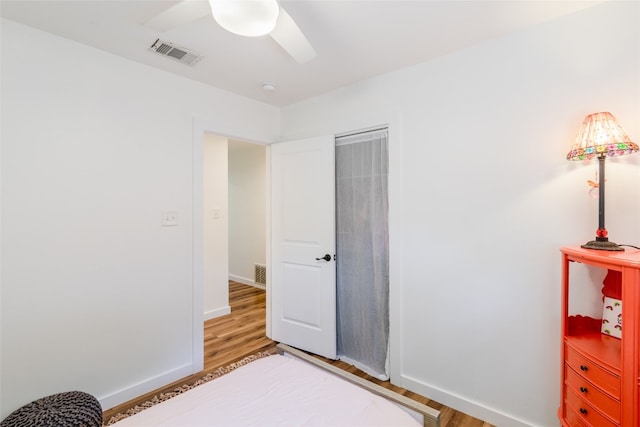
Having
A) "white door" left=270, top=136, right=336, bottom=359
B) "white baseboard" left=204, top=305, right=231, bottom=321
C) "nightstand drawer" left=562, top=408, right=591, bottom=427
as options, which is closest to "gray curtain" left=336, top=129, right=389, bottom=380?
"white door" left=270, top=136, right=336, bottom=359

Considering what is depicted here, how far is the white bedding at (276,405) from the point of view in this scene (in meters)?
1.10

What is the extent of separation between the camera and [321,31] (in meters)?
1.73

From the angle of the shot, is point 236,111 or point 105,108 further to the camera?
point 236,111

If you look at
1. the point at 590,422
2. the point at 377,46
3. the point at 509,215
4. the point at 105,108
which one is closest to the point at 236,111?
the point at 105,108

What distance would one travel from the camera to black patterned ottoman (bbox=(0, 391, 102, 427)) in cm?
138

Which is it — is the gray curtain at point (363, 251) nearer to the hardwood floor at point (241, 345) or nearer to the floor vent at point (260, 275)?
the hardwood floor at point (241, 345)

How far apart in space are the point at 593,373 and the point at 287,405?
1.28m

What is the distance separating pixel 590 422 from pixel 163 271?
2.57 m

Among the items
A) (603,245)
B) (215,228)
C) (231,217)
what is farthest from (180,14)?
(231,217)

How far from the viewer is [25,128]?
170cm

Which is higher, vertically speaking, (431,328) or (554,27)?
(554,27)

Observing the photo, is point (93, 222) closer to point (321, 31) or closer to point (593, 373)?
point (321, 31)

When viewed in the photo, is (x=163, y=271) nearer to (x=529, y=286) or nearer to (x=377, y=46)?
(x=377, y=46)

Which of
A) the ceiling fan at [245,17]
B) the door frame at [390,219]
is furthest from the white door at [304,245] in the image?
the ceiling fan at [245,17]
